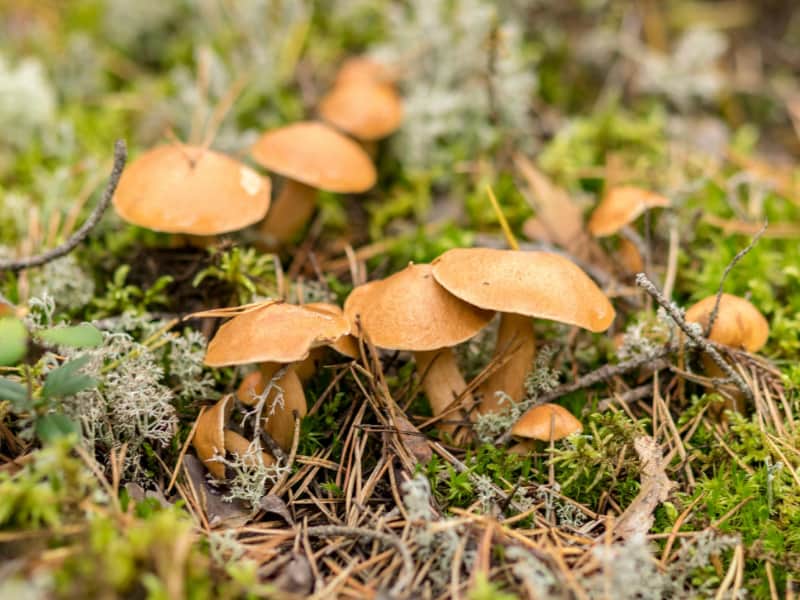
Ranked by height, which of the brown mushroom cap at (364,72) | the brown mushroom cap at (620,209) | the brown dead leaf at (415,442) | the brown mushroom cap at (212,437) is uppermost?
the brown mushroom cap at (364,72)

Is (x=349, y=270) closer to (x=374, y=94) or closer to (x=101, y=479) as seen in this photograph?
(x=374, y=94)

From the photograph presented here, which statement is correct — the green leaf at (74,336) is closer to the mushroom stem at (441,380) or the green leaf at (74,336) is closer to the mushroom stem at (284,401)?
the mushroom stem at (284,401)

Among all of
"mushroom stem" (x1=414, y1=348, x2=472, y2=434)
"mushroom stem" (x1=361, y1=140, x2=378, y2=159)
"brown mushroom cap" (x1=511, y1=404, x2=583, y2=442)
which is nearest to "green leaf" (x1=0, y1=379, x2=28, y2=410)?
"mushroom stem" (x1=414, y1=348, x2=472, y2=434)

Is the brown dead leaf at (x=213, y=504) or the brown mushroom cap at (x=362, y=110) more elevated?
the brown mushroom cap at (x=362, y=110)

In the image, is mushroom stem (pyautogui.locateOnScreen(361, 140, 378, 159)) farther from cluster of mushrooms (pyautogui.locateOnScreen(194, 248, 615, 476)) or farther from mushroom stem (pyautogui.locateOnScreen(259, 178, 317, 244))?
cluster of mushrooms (pyautogui.locateOnScreen(194, 248, 615, 476))

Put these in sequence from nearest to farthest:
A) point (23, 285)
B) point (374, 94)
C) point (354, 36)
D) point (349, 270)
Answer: point (23, 285) < point (349, 270) < point (374, 94) < point (354, 36)

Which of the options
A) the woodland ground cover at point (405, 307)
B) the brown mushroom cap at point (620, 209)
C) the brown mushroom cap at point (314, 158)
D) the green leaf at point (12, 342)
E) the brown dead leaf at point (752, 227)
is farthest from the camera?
the brown dead leaf at point (752, 227)

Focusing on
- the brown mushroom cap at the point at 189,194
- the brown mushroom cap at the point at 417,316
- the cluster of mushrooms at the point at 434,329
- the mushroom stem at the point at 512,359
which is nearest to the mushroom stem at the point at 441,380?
the cluster of mushrooms at the point at 434,329

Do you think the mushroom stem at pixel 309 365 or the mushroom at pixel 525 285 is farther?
the mushroom stem at pixel 309 365

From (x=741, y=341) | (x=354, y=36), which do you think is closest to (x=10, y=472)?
(x=741, y=341)
